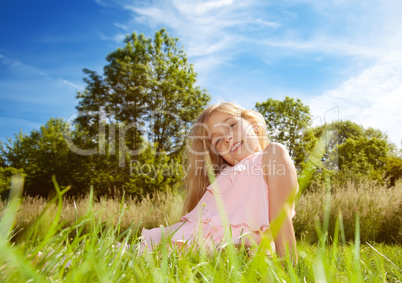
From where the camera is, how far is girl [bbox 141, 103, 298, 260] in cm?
195

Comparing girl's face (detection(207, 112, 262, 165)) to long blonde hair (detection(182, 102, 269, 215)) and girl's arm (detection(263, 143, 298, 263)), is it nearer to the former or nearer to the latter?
long blonde hair (detection(182, 102, 269, 215))

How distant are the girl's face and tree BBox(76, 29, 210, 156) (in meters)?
15.8

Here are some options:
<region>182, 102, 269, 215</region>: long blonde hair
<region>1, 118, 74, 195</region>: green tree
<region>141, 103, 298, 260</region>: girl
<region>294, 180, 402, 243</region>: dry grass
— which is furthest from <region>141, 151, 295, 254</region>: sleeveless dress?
<region>1, 118, 74, 195</region>: green tree

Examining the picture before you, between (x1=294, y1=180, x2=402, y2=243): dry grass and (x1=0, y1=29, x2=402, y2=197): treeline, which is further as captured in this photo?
(x1=0, y1=29, x2=402, y2=197): treeline

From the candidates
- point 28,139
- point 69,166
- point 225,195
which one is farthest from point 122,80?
point 225,195

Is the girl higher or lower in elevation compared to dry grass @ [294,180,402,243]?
higher

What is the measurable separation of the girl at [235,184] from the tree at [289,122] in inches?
554

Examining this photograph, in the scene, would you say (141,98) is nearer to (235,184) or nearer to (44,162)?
(44,162)

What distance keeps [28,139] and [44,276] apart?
2458 centimetres

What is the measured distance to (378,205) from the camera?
5.69m

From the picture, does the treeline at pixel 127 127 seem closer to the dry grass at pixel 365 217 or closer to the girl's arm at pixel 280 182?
the dry grass at pixel 365 217

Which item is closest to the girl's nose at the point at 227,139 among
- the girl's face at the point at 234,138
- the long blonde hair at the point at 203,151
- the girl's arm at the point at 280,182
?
the girl's face at the point at 234,138

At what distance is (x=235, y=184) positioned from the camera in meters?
2.36

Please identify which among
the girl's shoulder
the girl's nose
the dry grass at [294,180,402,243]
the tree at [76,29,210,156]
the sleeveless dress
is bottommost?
the dry grass at [294,180,402,243]
